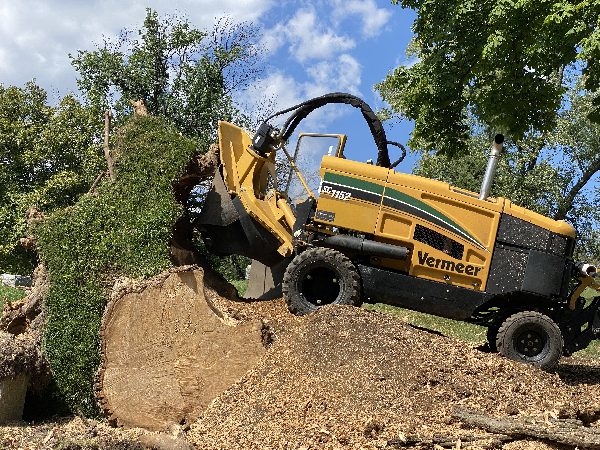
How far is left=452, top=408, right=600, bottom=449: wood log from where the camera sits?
615 cm

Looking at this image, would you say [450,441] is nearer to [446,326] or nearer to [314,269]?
[314,269]

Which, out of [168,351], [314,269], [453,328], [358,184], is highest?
[358,184]

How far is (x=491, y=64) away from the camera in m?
15.3

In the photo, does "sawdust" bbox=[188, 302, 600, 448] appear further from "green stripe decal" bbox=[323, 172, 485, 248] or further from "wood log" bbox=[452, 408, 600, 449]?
"green stripe decal" bbox=[323, 172, 485, 248]

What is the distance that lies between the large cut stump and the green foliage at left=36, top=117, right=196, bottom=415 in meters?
0.61

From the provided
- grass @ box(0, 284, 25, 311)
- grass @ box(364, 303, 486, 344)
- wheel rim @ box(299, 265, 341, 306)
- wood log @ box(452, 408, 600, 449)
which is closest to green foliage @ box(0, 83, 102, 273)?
grass @ box(0, 284, 25, 311)

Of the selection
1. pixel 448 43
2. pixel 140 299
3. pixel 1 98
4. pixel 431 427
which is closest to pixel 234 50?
pixel 448 43

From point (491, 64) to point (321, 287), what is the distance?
28.3 ft

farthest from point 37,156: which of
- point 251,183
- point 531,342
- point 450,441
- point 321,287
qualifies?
point 450,441

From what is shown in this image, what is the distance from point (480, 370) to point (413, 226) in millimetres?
1844

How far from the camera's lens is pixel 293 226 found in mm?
8836

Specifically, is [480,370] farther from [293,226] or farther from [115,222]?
[115,222]

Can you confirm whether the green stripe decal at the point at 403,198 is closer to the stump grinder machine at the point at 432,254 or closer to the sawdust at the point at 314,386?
the stump grinder machine at the point at 432,254

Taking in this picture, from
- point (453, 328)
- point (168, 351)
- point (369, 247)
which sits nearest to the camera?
point (168, 351)
